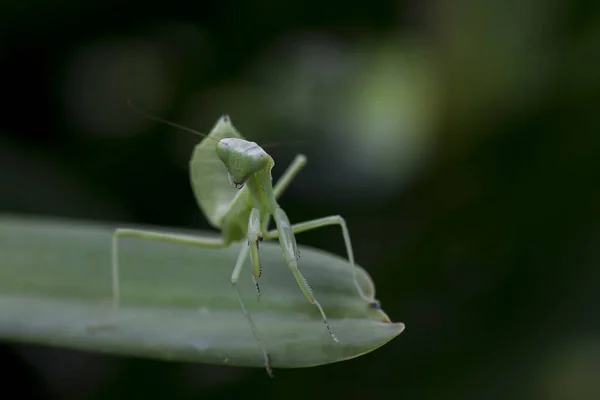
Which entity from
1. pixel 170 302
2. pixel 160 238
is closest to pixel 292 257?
pixel 170 302

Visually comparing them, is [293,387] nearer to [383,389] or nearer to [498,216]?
[383,389]

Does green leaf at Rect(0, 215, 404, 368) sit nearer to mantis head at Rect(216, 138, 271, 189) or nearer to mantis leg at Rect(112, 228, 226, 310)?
mantis leg at Rect(112, 228, 226, 310)

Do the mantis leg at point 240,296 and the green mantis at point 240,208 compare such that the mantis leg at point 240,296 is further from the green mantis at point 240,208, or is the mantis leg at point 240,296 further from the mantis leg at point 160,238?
the mantis leg at point 160,238

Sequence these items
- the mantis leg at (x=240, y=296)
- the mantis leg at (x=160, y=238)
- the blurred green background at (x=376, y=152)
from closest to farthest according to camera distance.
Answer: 1. the mantis leg at (x=240, y=296)
2. the mantis leg at (x=160, y=238)
3. the blurred green background at (x=376, y=152)

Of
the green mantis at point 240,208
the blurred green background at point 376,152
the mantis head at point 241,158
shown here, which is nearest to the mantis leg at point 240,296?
the green mantis at point 240,208

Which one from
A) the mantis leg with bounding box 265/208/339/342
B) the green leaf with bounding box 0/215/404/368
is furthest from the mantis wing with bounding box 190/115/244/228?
the mantis leg with bounding box 265/208/339/342

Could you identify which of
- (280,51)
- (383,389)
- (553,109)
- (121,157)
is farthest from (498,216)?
(121,157)

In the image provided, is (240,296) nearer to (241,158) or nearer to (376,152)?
(241,158)
